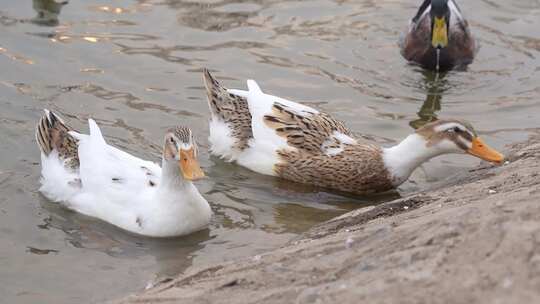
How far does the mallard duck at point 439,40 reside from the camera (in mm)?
12320

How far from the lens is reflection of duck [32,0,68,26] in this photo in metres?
12.7

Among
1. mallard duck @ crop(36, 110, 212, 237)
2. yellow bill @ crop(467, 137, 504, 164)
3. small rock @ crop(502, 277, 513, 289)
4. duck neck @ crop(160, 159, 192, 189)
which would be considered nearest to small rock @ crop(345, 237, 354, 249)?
small rock @ crop(502, 277, 513, 289)

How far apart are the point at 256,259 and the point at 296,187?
113 inches

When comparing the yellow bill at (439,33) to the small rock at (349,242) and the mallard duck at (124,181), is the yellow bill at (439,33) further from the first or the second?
the small rock at (349,242)

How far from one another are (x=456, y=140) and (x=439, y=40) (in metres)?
3.98

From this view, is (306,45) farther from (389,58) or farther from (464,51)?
(464,51)

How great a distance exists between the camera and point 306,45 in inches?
490

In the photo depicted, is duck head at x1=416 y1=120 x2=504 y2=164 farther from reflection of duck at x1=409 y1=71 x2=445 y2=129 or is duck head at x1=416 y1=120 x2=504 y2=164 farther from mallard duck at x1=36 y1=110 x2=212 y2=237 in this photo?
mallard duck at x1=36 y1=110 x2=212 y2=237

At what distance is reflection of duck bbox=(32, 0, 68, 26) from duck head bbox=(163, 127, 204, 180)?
556cm

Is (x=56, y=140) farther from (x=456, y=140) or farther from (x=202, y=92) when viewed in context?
(x=456, y=140)

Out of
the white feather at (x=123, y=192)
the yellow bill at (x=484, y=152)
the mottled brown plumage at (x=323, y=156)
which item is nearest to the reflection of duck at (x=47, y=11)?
the white feather at (x=123, y=192)

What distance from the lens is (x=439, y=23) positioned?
12.3 metres

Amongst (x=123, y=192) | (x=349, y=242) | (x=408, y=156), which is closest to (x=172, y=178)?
(x=123, y=192)

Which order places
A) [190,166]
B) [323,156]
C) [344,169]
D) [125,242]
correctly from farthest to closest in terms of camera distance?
1. [323,156]
2. [344,169]
3. [125,242]
4. [190,166]
